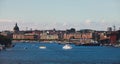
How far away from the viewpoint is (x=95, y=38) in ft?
586

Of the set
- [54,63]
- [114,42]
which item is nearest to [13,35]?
[114,42]

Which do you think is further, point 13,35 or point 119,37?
point 13,35

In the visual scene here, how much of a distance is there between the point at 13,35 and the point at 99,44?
2145 inches

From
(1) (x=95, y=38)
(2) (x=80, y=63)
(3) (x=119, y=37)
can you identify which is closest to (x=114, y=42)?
(3) (x=119, y=37)

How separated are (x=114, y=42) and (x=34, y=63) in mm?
88000

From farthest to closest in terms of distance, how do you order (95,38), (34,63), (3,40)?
(95,38) → (3,40) → (34,63)

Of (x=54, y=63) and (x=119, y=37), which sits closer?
(x=54, y=63)

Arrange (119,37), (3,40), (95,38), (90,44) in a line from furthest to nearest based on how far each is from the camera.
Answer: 1. (95,38)
2. (90,44)
3. (119,37)
4. (3,40)

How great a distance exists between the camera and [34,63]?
46375 mm

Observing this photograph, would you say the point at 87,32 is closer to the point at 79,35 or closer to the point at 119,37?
the point at 79,35

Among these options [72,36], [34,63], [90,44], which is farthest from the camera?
[72,36]

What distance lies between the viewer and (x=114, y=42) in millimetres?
133000

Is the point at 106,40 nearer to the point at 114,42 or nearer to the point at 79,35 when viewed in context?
the point at 114,42

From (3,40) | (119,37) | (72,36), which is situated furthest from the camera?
(72,36)
